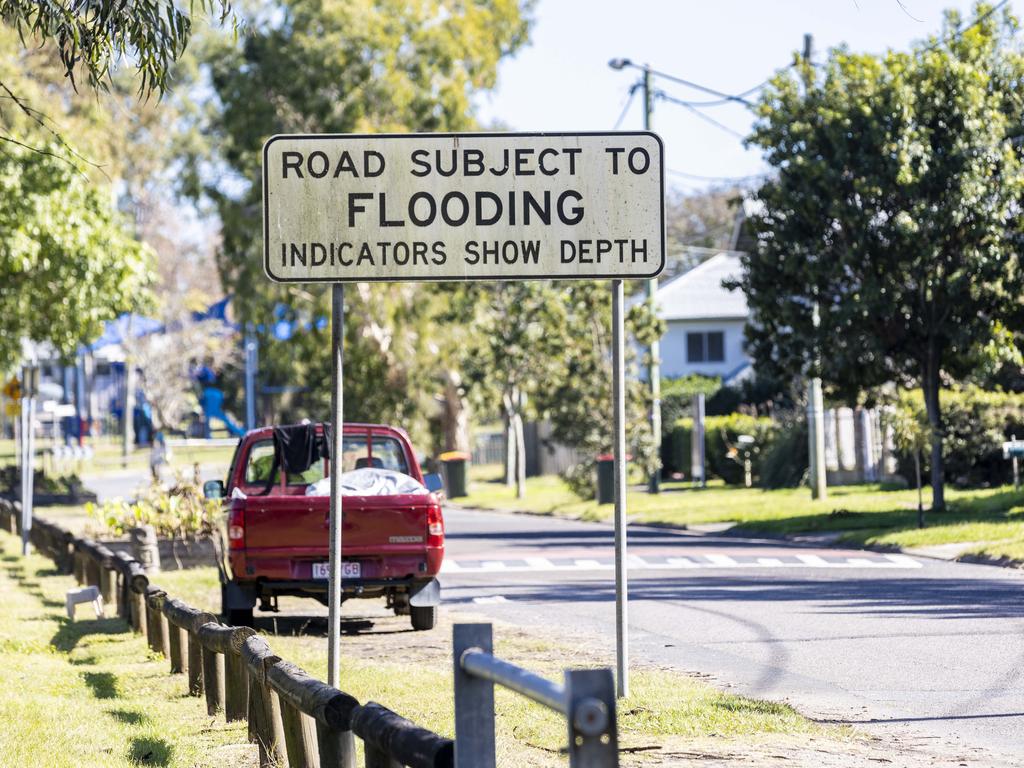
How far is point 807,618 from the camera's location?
573 inches

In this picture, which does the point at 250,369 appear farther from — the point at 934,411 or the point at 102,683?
the point at 102,683

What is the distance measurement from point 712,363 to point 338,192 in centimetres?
5118

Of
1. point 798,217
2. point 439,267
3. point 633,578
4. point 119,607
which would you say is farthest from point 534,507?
point 439,267

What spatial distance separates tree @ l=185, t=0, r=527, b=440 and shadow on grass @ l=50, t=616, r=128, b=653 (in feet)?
90.4

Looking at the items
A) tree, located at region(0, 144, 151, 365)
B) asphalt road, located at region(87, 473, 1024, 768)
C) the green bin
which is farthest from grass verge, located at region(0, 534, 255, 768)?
the green bin

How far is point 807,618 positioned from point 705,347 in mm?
45731

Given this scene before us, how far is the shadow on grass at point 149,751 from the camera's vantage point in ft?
28.6

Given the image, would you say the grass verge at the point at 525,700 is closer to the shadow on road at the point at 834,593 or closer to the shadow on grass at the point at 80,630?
the shadow on grass at the point at 80,630

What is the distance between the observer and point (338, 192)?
9367mm

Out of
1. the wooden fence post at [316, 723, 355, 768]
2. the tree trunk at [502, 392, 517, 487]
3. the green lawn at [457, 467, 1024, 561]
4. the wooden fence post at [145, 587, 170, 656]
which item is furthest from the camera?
the tree trunk at [502, 392, 517, 487]

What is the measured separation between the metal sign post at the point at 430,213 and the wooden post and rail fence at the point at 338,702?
86 cm

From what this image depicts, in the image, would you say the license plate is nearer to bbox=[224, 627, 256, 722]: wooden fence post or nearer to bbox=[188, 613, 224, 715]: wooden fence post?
bbox=[188, 613, 224, 715]: wooden fence post

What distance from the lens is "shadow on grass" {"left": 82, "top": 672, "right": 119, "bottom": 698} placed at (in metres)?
11.2

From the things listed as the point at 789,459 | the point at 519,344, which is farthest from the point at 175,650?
the point at 519,344
